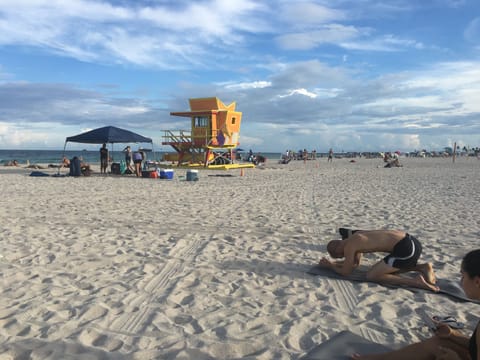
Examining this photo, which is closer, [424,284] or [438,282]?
[424,284]

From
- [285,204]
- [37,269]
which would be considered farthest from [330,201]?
[37,269]

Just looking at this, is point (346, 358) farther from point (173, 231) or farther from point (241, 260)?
point (173, 231)

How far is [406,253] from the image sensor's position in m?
3.99

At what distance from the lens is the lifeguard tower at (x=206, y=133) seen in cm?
2558

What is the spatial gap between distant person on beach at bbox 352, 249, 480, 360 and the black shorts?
1.52m

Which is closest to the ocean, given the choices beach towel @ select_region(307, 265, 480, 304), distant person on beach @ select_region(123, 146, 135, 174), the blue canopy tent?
distant person on beach @ select_region(123, 146, 135, 174)

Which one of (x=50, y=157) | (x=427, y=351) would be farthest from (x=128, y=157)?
(x=50, y=157)

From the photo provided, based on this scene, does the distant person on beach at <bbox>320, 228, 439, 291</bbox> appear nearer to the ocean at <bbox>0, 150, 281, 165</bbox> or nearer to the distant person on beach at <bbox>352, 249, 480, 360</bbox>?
the distant person on beach at <bbox>352, 249, 480, 360</bbox>

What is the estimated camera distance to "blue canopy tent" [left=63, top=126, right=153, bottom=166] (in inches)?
705

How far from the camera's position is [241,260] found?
5.00m

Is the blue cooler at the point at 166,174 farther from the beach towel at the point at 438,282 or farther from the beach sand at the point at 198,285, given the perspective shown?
the beach towel at the point at 438,282

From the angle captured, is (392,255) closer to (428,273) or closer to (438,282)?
(428,273)

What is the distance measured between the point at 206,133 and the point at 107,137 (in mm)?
8764

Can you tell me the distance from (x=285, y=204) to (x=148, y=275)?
6.01m
